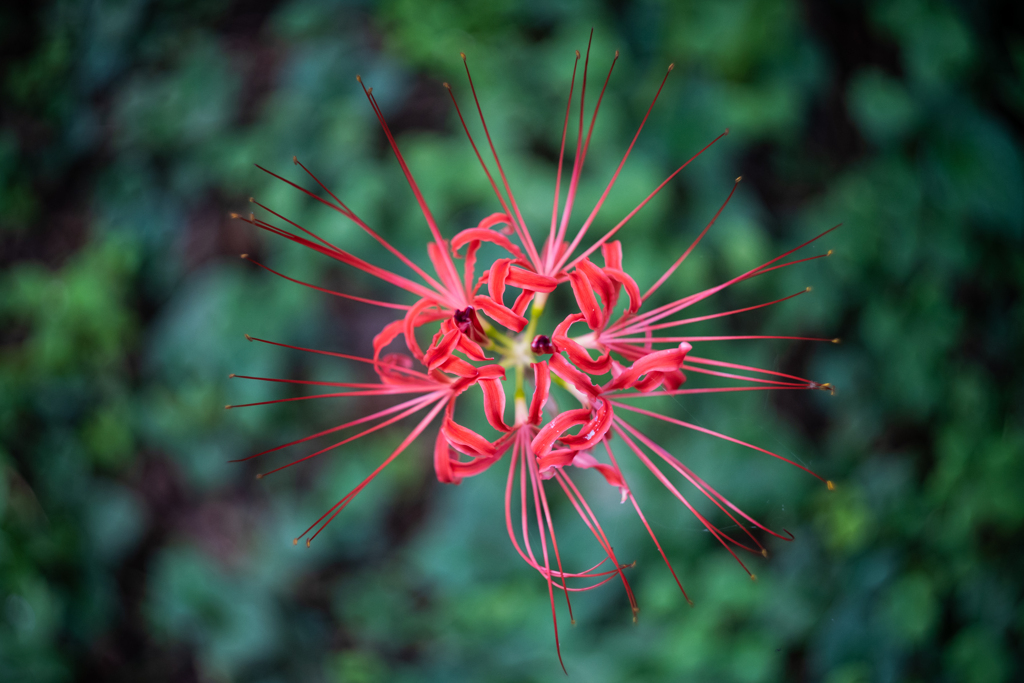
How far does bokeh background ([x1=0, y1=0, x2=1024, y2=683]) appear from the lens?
Result: 1.94 m

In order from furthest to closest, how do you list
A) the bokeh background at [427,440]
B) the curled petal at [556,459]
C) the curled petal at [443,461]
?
1. the bokeh background at [427,440]
2. the curled petal at [443,461]
3. the curled petal at [556,459]

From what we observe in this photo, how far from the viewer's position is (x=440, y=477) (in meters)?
1.10

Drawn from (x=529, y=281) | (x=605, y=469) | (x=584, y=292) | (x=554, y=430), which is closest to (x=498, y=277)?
(x=529, y=281)

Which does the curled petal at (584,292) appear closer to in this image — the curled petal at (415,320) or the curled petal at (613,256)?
the curled petal at (613,256)

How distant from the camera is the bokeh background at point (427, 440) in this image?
1.94 metres

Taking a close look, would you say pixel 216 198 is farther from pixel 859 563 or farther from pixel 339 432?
pixel 859 563

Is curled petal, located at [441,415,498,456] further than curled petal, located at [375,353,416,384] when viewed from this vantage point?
No

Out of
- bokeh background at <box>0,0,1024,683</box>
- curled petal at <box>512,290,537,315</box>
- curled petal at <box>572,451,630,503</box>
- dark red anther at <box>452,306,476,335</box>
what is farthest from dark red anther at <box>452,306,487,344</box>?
bokeh background at <box>0,0,1024,683</box>

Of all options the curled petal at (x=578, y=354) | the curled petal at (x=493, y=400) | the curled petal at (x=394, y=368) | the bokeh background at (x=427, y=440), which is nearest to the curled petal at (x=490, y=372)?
the curled petal at (x=493, y=400)

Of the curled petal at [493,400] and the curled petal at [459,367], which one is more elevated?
the curled petal at [459,367]

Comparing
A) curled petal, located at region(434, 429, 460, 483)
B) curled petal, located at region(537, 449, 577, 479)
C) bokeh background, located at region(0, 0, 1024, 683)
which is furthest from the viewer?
bokeh background, located at region(0, 0, 1024, 683)

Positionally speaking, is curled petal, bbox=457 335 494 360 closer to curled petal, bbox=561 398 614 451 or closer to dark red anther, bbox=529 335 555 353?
dark red anther, bbox=529 335 555 353

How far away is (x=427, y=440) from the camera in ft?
7.19

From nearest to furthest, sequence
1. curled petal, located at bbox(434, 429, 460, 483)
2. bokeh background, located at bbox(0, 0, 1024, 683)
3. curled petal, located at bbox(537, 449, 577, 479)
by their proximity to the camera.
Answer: curled petal, located at bbox(537, 449, 577, 479)
curled petal, located at bbox(434, 429, 460, 483)
bokeh background, located at bbox(0, 0, 1024, 683)
